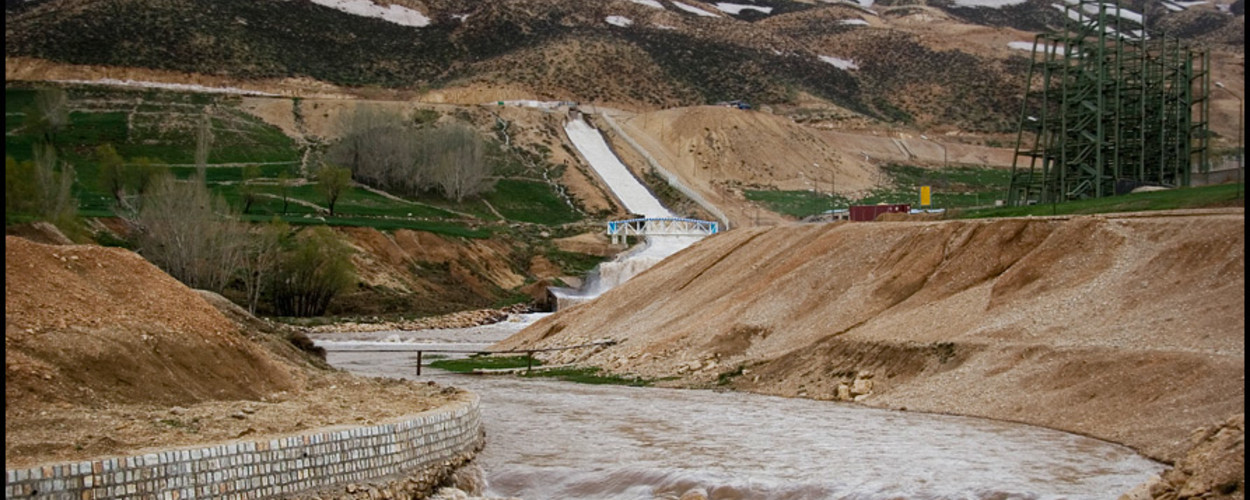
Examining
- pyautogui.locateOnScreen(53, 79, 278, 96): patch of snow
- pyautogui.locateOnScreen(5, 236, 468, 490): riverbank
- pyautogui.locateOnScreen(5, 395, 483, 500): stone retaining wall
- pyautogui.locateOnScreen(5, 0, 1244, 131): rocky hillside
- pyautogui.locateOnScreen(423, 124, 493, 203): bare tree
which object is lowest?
pyautogui.locateOnScreen(5, 395, 483, 500): stone retaining wall

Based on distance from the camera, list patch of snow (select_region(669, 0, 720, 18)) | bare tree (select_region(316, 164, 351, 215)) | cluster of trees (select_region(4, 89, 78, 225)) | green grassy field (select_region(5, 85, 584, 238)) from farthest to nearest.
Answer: patch of snow (select_region(669, 0, 720, 18)) → green grassy field (select_region(5, 85, 584, 238)) → bare tree (select_region(316, 164, 351, 215)) → cluster of trees (select_region(4, 89, 78, 225))

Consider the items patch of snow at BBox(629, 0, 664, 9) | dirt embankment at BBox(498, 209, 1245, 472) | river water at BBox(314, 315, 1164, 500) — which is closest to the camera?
river water at BBox(314, 315, 1164, 500)

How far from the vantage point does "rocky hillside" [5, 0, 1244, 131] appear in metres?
126

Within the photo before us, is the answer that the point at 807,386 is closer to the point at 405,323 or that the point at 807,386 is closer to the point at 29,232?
Result: the point at 29,232

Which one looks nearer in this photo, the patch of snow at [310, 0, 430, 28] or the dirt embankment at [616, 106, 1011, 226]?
the dirt embankment at [616, 106, 1011, 226]

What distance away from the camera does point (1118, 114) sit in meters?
52.3

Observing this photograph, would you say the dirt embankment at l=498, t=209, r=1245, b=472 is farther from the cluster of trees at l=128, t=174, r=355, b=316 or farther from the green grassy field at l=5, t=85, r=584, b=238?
the green grassy field at l=5, t=85, r=584, b=238

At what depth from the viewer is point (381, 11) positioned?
519ft

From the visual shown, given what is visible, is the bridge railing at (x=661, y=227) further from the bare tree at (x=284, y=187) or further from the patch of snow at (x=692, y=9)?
the patch of snow at (x=692, y=9)

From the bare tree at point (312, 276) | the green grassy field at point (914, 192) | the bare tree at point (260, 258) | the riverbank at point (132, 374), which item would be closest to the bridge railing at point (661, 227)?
the green grassy field at point (914, 192)

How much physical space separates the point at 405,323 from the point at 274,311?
22.4ft

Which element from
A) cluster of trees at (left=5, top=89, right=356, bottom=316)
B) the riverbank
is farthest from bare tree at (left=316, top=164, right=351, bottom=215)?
the riverbank

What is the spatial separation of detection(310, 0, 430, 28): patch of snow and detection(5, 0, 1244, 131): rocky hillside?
36.5 inches

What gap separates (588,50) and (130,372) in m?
129
